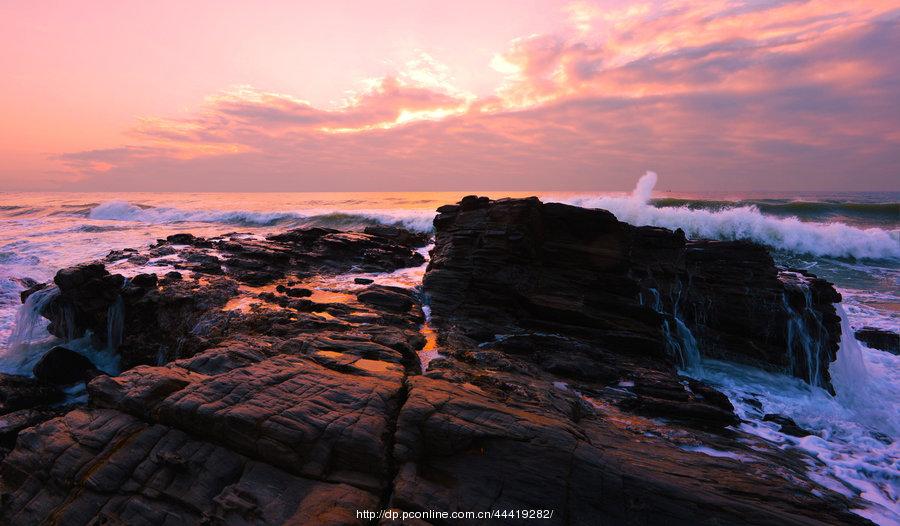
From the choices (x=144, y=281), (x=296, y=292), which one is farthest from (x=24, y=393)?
(x=296, y=292)

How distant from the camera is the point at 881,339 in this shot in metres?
18.6

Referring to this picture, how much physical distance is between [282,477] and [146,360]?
1086 cm

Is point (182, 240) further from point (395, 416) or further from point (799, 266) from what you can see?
point (799, 266)

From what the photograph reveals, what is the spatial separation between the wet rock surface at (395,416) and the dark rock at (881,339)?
744 cm

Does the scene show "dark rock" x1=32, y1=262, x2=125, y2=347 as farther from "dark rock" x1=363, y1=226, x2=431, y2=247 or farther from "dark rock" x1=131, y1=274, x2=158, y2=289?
"dark rock" x1=363, y1=226, x2=431, y2=247

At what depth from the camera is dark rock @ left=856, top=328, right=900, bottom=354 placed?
18.3 metres

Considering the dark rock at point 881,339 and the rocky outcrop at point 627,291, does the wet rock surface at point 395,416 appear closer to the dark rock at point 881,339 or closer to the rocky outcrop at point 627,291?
the rocky outcrop at point 627,291

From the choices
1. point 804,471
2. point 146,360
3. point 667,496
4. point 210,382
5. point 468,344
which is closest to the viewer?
point 667,496

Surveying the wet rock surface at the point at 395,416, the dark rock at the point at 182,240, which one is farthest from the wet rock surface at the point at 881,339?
the dark rock at the point at 182,240

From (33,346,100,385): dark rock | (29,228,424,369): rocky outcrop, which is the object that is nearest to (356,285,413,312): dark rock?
(29,228,424,369): rocky outcrop

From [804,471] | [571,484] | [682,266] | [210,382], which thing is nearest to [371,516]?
[571,484]

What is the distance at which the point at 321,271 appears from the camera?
22.0 m

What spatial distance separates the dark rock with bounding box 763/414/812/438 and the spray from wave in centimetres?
3884

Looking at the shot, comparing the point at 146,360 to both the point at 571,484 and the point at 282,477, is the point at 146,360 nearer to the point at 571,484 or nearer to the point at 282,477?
the point at 282,477
